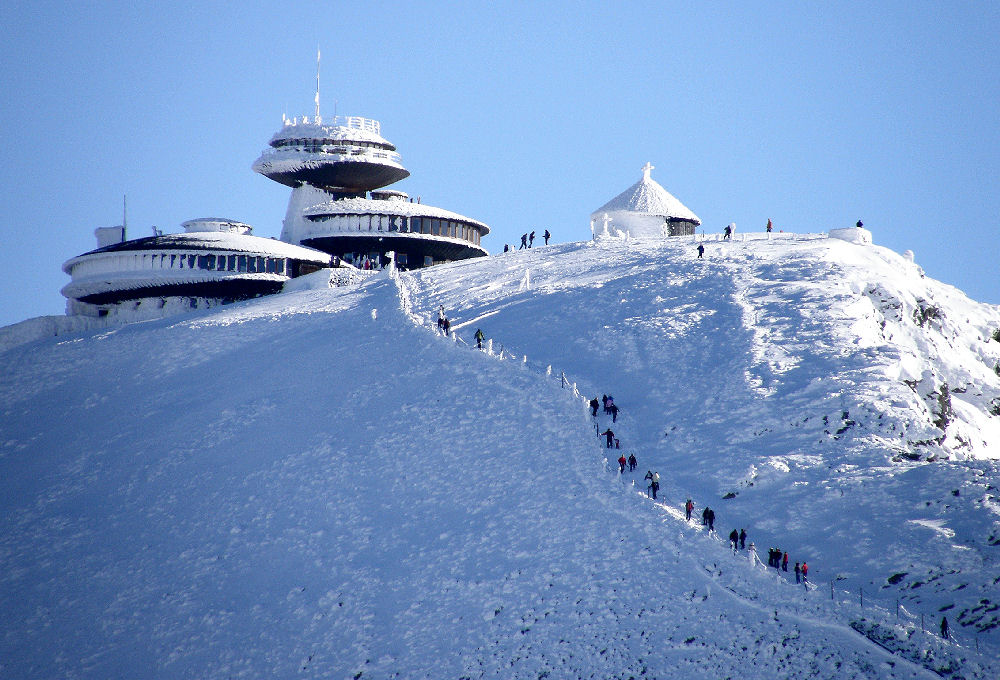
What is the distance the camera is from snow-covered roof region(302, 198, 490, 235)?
79.4 metres

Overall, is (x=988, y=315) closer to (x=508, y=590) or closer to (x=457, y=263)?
(x=457, y=263)

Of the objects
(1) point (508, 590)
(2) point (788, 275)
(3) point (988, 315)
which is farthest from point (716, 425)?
(3) point (988, 315)

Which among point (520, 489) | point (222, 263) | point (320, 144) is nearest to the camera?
point (520, 489)

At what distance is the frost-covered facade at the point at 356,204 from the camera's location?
79312 mm

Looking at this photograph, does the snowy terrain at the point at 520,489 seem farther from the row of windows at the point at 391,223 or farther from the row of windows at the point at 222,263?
the row of windows at the point at 391,223

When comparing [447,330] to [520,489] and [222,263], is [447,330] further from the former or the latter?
[222,263]

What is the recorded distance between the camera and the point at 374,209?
79812 mm

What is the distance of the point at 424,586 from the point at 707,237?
140 ft

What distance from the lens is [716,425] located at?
43.2m

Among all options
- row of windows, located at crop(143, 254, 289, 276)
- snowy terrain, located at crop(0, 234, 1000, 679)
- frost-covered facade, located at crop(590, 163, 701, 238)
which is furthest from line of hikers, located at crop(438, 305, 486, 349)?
frost-covered facade, located at crop(590, 163, 701, 238)

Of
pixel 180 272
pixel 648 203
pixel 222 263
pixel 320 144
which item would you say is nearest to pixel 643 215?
pixel 648 203

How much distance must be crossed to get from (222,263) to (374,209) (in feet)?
49.4

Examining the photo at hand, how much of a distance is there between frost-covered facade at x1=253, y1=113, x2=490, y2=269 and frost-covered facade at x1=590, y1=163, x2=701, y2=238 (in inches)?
417

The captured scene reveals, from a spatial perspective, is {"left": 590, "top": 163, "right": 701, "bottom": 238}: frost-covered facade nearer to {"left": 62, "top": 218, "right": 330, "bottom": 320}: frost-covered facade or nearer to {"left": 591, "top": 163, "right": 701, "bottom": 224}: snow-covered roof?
{"left": 591, "top": 163, "right": 701, "bottom": 224}: snow-covered roof
